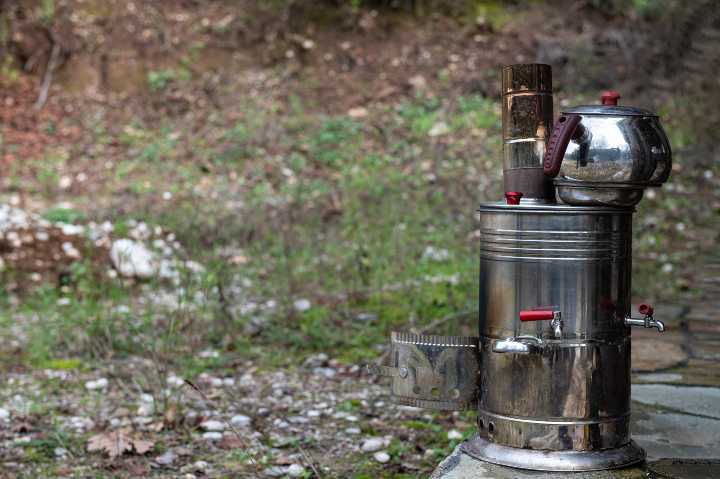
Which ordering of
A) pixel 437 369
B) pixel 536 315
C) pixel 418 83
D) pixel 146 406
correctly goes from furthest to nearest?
1. pixel 418 83
2. pixel 146 406
3. pixel 437 369
4. pixel 536 315

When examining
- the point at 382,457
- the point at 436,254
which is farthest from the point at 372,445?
the point at 436,254

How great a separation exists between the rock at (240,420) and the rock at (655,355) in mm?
1565

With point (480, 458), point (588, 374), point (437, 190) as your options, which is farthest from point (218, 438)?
point (437, 190)

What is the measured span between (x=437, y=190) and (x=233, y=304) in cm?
290

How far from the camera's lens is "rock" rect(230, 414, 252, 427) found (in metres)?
3.35

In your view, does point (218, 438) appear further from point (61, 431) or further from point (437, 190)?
point (437, 190)

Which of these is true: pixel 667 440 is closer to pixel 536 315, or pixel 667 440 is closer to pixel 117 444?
pixel 536 315

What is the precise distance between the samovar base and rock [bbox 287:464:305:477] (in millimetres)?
711

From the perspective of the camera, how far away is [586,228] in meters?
2.27

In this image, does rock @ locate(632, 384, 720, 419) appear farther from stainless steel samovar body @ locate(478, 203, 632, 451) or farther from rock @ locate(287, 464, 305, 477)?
rock @ locate(287, 464, 305, 477)

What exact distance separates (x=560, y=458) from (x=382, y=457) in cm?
87

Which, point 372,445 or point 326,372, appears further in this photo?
point 326,372

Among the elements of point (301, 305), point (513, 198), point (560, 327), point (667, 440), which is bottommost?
point (667, 440)

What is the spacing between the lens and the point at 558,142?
7.34 feet
